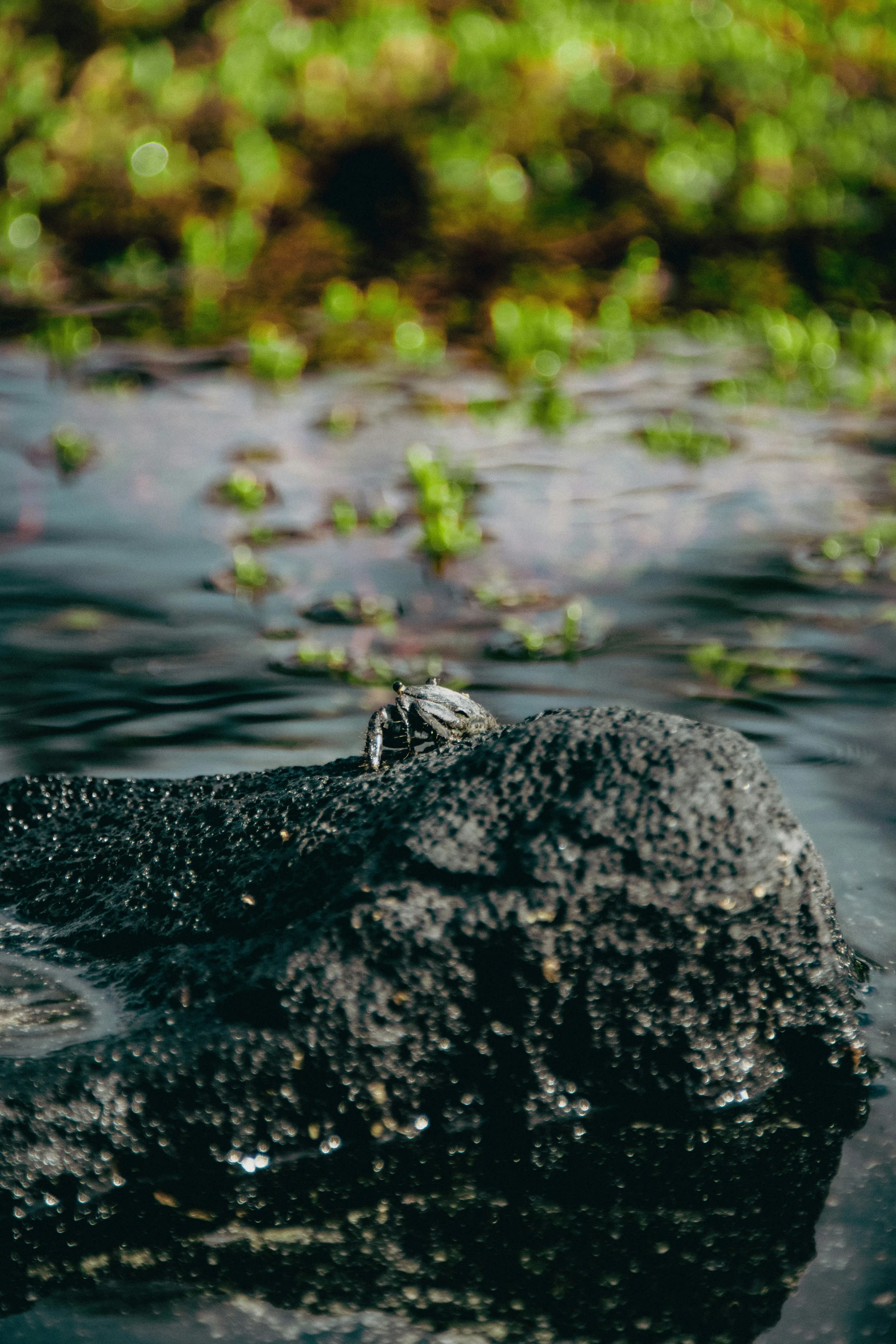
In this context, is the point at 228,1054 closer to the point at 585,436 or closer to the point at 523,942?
the point at 523,942

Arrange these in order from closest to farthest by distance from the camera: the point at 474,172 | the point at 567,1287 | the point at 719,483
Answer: the point at 567,1287 < the point at 719,483 < the point at 474,172

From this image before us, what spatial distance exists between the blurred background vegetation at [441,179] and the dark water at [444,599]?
0.85 m

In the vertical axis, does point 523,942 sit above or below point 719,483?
below


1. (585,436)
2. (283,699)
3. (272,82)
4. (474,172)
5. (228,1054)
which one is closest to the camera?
(228,1054)

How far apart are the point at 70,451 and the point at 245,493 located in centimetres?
113

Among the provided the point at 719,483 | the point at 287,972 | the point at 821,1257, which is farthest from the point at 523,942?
the point at 719,483

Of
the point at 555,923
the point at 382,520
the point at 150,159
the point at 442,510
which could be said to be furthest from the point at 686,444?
the point at 150,159

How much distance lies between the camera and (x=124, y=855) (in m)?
3.47

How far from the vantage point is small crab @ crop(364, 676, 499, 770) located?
11.5ft

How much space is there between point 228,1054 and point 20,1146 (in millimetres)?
432

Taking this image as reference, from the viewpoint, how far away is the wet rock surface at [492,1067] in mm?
2674

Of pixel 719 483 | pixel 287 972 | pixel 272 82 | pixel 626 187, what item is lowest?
pixel 287 972

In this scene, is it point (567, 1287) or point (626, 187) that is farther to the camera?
point (626, 187)

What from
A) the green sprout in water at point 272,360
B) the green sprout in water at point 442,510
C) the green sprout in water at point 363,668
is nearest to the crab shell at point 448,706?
the green sprout in water at point 363,668
